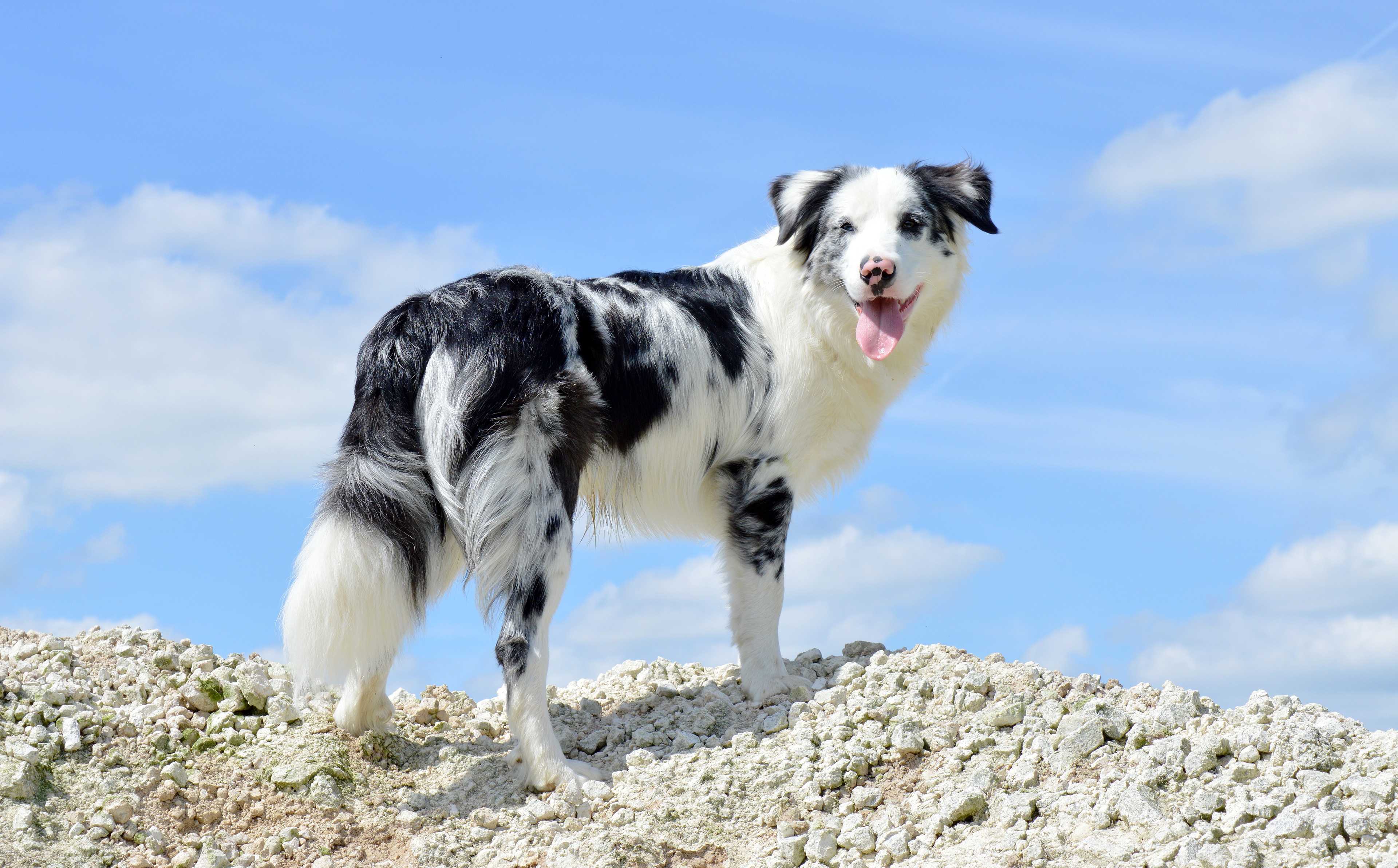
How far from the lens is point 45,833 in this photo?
5.26 m

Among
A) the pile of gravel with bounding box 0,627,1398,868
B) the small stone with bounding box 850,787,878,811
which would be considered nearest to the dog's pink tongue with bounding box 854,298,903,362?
the pile of gravel with bounding box 0,627,1398,868

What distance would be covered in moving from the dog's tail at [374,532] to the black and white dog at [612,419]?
10mm

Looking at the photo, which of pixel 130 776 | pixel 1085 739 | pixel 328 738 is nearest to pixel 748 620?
pixel 1085 739

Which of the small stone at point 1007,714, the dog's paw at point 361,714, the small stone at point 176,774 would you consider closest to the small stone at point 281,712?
the dog's paw at point 361,714

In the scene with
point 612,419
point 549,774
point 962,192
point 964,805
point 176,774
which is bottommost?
point 964,805

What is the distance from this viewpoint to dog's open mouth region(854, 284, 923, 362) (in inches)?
250

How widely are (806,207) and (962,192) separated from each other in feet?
3.01

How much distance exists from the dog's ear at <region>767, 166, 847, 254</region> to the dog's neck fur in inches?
3.9

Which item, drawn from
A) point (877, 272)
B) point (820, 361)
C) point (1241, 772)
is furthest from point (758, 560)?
point (1241, 772)

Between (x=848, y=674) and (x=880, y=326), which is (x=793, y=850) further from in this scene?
(x=880, y=326)

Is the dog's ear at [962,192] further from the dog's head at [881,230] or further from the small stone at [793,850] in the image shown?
the small stone at [793,850]

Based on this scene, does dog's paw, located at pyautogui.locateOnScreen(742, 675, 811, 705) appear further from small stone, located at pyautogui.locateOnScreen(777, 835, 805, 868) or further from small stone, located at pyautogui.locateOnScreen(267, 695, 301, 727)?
small stone, located at pyautogui.locateOnScreen(267, 695, 301, 727)

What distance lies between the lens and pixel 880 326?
6375 millimetres

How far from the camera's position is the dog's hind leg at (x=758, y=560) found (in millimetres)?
6414
